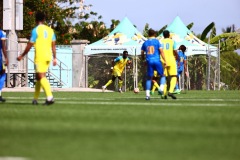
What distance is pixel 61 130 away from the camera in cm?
1155

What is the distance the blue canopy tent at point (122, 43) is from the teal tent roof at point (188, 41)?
1.39 m

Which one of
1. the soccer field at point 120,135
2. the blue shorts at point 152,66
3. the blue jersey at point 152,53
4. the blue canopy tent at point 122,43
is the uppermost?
the blue canopy tent at point 122,43

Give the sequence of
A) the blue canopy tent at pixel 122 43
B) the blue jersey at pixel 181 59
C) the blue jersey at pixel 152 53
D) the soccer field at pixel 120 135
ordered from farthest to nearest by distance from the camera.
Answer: the blue canopy tent at pixel 122 43
the blue jersey at pixel 181 59
the blue jersey at pixel 152 53
the soccer field at pixel 120 135

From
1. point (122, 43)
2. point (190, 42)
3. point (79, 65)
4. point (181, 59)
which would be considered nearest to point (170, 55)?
point (181, 59)

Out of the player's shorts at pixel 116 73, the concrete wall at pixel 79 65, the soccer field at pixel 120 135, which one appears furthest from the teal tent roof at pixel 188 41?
the soccer field at pixel 120 135

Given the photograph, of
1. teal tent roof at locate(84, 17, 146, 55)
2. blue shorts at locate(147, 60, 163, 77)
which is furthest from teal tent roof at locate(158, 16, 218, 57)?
blue shorts at locate(147, 60, 163, 77)

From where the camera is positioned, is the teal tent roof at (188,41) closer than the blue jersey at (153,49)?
No

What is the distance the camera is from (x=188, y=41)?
46438 mm

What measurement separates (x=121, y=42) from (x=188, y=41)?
3.54 metres

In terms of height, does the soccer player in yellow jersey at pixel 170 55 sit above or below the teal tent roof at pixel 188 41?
below

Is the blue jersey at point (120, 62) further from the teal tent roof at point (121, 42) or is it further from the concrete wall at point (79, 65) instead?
the concrete wall at point (79, 65)

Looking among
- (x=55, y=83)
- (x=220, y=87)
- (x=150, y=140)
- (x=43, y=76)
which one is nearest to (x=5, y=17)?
(x=55, y=83)

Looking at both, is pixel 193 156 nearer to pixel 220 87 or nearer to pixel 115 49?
pixel 115 49

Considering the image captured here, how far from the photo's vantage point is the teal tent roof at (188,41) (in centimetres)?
4559
